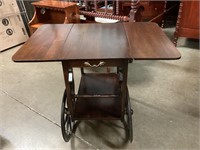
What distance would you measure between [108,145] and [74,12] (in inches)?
67.0

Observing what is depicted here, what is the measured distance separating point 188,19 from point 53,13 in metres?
1.90

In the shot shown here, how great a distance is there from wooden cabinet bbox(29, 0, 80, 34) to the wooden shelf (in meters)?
1.00

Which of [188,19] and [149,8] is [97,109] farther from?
[149,8]

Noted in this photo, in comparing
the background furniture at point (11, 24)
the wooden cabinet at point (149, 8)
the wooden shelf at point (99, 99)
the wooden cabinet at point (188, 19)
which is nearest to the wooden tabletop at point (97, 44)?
the wooden shelf at point (99, 99)

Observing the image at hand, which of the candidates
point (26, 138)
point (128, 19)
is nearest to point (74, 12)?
point (128, 19)

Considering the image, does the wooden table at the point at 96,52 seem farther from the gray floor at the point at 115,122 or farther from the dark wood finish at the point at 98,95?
the gray floor at the point at 115,122

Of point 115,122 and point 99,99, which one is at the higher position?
point 99,99

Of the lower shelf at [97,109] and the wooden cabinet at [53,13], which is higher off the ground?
the wooden cabinet at [53,13]

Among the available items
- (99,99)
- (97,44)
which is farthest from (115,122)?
(97,44)

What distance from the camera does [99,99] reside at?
56.0 inches

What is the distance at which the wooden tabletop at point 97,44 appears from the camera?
90 cm

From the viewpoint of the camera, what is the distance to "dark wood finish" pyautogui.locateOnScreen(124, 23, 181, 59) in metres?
0.89

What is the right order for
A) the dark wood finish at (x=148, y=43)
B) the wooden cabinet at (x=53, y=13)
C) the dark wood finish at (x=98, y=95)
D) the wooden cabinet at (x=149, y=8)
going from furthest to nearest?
the wooden cabinet at (x=149, y=8) < the wooden cabinet at (x=53, y=13) < the dark wood finish at (x=98, y=95) < the dark wood finish at (x=148, y=43)

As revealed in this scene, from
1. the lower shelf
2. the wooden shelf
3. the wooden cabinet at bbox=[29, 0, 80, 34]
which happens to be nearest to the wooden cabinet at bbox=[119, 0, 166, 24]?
the wooden cabinet at bbox=[29, 0, 80, 34]
